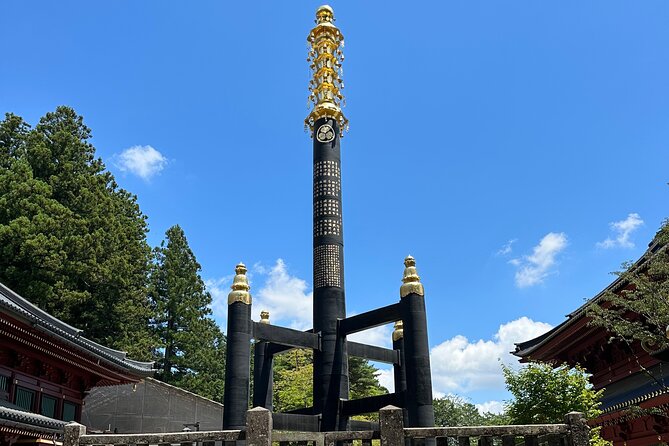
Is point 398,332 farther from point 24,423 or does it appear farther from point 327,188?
point 24,423

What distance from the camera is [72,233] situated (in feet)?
93.7

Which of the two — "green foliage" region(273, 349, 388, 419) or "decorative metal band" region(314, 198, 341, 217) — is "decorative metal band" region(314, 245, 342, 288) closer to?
"decorative metal band" region(314, 198, 341, 217)

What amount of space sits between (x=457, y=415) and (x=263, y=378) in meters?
41.9

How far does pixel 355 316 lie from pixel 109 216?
18256 mm

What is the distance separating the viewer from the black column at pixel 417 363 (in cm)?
1558

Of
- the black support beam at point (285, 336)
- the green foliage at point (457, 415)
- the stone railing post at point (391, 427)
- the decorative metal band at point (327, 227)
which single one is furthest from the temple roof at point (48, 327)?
the green foliage at point (457, 415)

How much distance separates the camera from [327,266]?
18.9 meters

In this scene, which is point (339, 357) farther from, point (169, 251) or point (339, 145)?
point (169, 251)

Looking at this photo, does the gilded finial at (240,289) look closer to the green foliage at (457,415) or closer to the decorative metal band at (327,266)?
the decorative metal band at (327,266)

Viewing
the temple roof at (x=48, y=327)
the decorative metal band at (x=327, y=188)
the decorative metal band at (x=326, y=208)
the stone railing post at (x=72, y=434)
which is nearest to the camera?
the stone railing post at (x=72, y=434)

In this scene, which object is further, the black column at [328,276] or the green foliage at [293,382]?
the green foliage at [293,382]

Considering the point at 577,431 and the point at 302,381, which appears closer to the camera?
the point at 577,431

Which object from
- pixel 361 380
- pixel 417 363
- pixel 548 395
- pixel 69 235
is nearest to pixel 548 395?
pixel 548 395

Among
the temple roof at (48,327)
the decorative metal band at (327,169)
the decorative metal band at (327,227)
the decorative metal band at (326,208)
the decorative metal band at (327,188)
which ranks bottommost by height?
the temple roof at (48,327)
